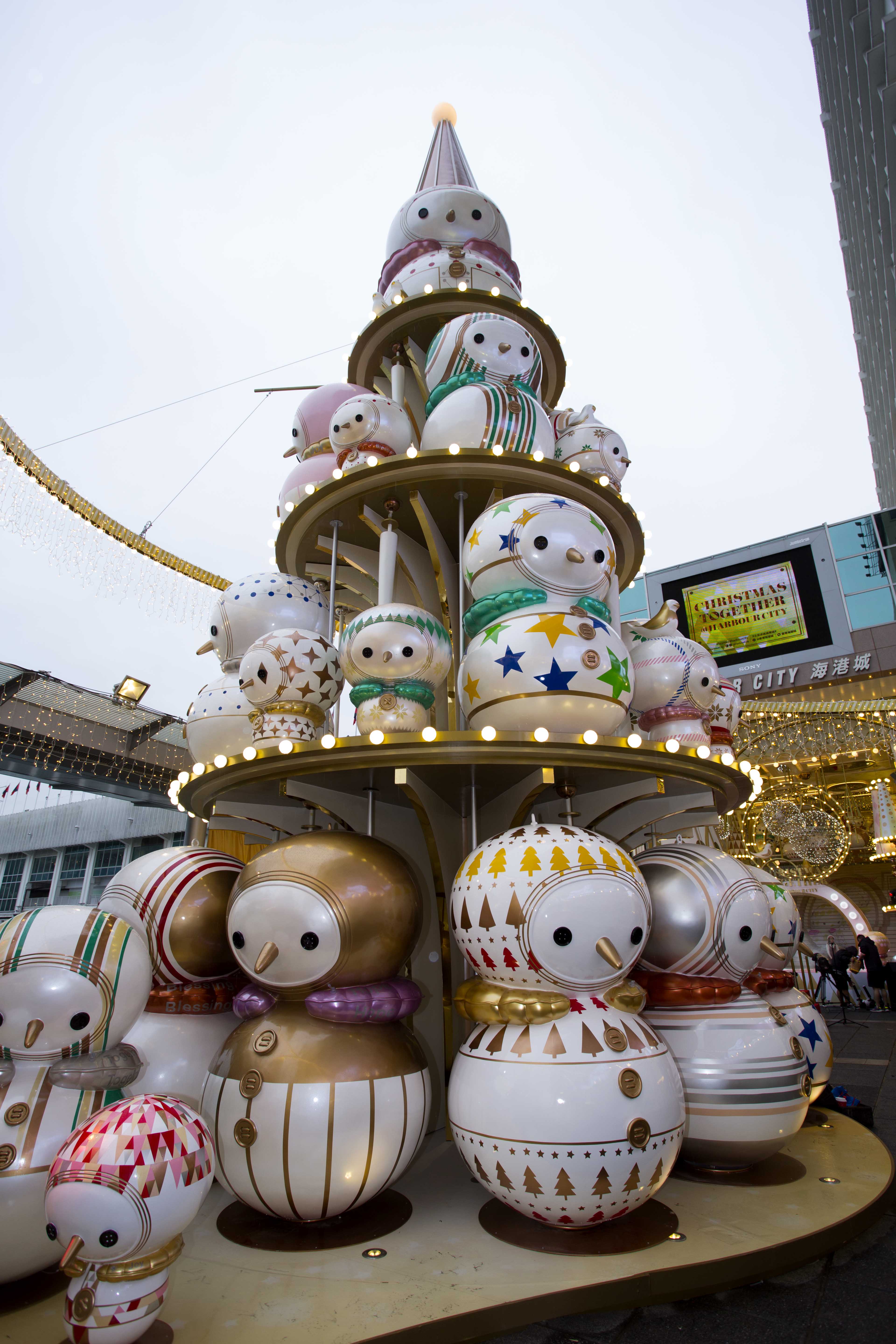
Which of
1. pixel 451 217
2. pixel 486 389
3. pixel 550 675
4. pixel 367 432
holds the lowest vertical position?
pixel 550 675

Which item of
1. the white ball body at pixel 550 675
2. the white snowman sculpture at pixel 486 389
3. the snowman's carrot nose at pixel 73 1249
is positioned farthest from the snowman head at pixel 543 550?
the snowman's carrot nose at pixel 73 1249

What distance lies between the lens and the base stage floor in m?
2.19

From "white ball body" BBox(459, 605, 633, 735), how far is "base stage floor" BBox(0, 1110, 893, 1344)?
2.04 m

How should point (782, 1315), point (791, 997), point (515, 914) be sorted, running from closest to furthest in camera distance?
point (782, 1315)
point (515, 914)
point (791, 997)

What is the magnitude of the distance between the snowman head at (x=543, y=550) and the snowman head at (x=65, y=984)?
7.97ft

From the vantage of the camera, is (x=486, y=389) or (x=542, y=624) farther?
(x=486, y=389)

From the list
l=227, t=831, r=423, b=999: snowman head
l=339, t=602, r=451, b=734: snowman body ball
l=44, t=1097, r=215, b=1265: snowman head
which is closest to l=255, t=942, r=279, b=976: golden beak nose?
l=227, t=831, r=423, b=999: snowman head

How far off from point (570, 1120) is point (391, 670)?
6.85ft

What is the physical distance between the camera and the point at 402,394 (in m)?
6.03

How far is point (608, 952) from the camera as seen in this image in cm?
280

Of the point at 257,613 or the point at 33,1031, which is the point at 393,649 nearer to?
the point at 257,613

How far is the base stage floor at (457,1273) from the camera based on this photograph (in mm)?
2189

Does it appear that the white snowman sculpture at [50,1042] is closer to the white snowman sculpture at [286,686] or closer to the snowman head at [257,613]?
the white snowman sculpture at [286,686]

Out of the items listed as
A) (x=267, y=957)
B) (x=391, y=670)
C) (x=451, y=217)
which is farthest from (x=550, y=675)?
(x=451, y=217)
